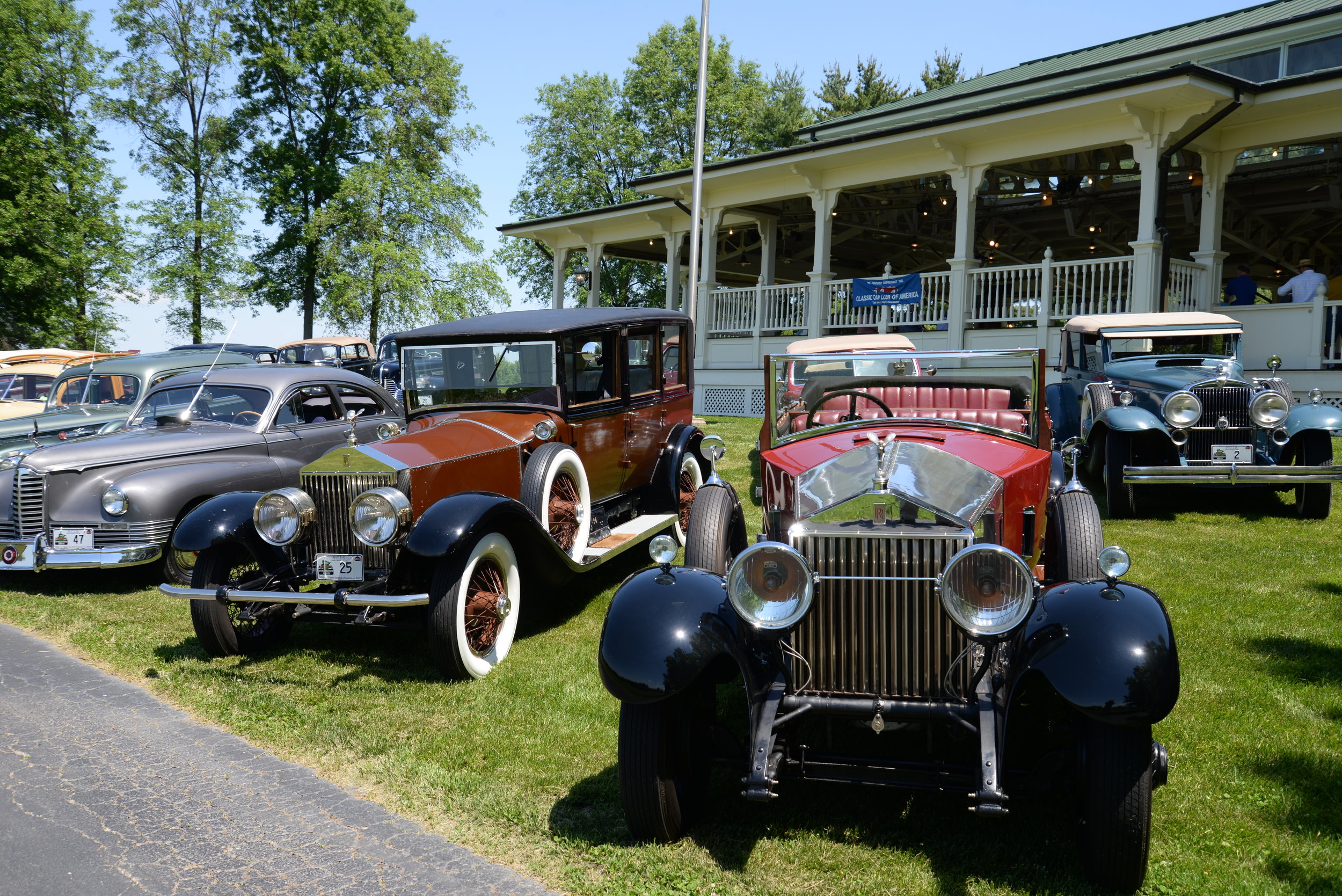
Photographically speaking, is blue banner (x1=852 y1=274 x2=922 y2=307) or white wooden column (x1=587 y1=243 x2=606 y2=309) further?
white wooden column (x1=587 y1=243 x2=606 y2=309)

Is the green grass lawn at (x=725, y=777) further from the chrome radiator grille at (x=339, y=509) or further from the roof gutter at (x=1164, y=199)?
the roof gutter at (x=1164, y=199)

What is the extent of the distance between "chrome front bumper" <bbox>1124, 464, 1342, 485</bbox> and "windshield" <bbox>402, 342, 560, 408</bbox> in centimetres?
516

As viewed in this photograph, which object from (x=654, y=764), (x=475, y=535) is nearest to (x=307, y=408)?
(x=475, y=535)

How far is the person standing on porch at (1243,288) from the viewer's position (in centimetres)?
1287

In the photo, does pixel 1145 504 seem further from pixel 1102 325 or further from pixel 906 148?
pixel 906 148

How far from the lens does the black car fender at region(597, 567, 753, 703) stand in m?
2.99

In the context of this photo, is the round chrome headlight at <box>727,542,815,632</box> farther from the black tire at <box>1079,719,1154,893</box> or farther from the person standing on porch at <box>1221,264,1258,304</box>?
the person standing on porch at <box>1221,264,1258,304</box>

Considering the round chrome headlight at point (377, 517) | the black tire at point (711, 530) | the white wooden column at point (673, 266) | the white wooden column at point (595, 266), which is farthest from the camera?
the white wooden column at point (595, 266)

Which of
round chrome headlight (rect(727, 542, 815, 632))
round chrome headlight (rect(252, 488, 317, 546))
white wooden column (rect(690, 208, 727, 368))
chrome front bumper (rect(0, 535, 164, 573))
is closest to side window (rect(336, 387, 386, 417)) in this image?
chrome front bumper (rect(0, 535, 164, 573))

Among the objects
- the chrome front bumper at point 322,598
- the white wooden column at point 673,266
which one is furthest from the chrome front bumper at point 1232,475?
the white wooden column at point 673,266

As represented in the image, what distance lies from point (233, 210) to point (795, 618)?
3087 cm

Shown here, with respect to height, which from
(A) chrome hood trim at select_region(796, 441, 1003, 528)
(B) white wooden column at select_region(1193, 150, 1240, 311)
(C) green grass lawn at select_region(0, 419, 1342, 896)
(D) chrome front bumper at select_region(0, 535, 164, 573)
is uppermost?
(B) white wooden column at select_region(1193, 150, 1240, 311)

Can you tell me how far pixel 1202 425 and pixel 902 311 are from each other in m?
7.98

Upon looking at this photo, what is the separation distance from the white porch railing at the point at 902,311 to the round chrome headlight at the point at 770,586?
509 inches
